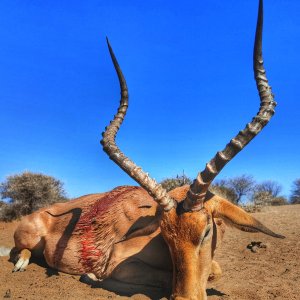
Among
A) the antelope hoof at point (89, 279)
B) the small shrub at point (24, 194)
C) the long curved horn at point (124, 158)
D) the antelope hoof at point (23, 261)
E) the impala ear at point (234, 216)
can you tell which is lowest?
the antelope hoof at point (89, 279)

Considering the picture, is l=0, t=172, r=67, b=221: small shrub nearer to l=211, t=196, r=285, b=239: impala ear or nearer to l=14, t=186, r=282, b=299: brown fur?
l=14, t=186, r=282, b=299: brown fur

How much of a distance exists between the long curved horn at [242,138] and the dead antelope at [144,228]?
0.01 meters

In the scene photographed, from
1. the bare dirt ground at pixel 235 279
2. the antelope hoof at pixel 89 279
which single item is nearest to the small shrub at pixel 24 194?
the bare dirt ground at pixel 235 279

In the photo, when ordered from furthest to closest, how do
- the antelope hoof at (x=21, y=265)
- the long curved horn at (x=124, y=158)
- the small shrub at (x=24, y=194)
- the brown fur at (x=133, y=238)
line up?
the small shrub at (x=24, y=194)
the antelope hoof at (x=21, y=265)
the long curved horn at (x=124, y=158)
the brown fur at (x=133, y=238)

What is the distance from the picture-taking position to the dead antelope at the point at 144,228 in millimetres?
5352

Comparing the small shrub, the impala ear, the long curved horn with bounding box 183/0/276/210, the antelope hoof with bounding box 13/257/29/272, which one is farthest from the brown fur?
the small shrub

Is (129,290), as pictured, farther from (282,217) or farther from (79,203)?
(282,217)

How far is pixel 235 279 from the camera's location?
23.9ft

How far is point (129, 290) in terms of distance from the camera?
632 cm

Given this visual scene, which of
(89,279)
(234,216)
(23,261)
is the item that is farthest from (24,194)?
(234,216)

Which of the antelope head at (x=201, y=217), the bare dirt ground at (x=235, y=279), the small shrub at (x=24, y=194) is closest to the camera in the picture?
the antelope head at (x=201, y=217)

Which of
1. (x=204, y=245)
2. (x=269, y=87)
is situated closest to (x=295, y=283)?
(x=204, y=245)

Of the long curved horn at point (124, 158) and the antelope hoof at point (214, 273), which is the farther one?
the antelope hoof at point (214, 273)

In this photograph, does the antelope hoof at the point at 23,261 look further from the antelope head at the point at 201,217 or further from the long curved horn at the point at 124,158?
the antelope head at the point at 201,217
